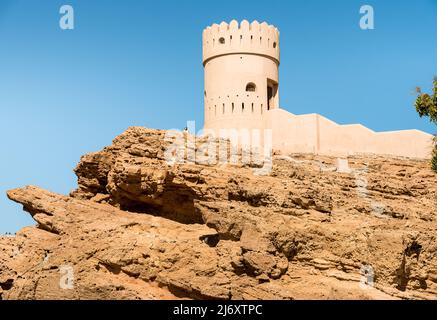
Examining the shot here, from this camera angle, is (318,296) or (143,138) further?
(143,138)

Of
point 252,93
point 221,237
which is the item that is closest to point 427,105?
point 252,93

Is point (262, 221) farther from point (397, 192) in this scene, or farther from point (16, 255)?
point (16, 255)

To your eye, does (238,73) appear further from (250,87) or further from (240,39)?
(240,39)

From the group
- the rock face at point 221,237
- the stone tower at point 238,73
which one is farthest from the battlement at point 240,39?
the rock face at point 221,237

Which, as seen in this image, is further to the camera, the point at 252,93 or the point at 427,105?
the point at 252,93

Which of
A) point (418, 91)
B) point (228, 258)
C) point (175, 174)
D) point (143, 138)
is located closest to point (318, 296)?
point (228, 258)

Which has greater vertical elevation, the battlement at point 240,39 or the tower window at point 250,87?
the battlement at point 240,39

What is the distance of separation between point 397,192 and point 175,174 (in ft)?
19.2

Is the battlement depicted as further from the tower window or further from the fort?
the tower window

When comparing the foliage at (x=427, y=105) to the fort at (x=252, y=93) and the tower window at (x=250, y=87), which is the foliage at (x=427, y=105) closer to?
the fort at (x=252, y=93)

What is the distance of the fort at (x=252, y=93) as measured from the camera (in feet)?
118

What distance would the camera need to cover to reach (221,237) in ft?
51.2

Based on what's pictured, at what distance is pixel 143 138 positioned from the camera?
1798 centimetres

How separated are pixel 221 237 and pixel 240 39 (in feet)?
82.2
